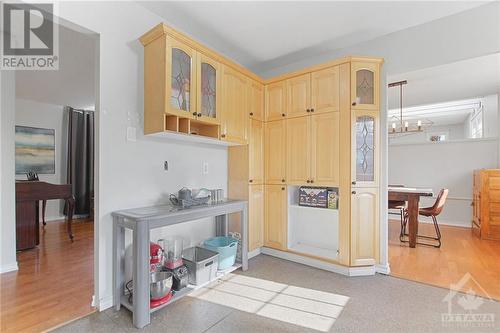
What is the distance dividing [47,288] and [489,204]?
6.11 m

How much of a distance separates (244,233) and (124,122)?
168cm

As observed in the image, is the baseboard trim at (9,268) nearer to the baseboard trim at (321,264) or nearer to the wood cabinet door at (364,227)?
the baseboard trim at (321,264)

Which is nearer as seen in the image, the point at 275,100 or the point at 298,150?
the point at 298,150

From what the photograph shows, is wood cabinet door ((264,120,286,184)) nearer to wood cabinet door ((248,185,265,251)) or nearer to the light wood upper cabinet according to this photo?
wood cabinet door ((248,185,265,251))

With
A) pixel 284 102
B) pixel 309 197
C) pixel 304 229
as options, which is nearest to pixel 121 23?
pixel 284 102

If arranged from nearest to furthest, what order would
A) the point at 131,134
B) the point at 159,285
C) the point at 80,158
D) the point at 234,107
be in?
the point at 159,285
the point at 131,134
the point at 234,107
the point at 80,158

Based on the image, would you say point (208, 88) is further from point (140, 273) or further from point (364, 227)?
point (364, 227)

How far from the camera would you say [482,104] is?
517 cm

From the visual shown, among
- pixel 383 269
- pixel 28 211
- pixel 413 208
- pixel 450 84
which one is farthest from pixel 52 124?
pixel 450 84

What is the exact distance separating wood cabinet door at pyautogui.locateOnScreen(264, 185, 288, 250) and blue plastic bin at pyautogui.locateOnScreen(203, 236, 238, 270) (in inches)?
23.4

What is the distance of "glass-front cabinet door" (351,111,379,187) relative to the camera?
2688 millimetres

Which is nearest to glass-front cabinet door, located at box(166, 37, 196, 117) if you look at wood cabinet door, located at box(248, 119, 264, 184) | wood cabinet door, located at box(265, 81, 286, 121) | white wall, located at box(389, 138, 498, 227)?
wood cabinet door, located at box(248, 119, 264, 184)

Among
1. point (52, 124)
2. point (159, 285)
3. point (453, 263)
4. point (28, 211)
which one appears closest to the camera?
point (159, 285)

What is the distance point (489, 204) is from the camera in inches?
157
